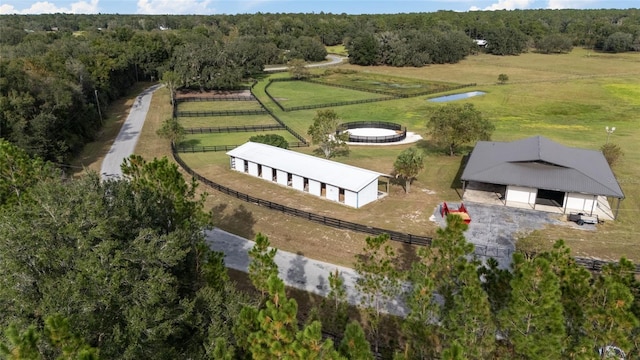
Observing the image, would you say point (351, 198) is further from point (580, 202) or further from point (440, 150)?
point (440, 150)

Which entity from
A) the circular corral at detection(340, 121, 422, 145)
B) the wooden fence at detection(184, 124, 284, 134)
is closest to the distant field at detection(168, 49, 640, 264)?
the circular corral at detection(340, 121, 422, 145)

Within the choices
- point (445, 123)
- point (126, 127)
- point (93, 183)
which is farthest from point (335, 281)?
point (126, 127)

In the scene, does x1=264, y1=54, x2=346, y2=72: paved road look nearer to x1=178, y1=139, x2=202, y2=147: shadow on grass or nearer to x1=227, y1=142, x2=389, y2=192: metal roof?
x1=178, y1=139, x2=202, y2=147: shadow on grass

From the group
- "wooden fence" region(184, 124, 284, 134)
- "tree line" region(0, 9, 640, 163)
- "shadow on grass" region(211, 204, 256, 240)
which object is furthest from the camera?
"wooden fence" region(184, 124, 284, 134)

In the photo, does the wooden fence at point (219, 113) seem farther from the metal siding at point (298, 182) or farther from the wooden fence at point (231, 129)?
the metal siding at point (298, 182)

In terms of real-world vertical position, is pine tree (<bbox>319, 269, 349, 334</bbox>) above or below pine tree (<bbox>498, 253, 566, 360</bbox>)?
below

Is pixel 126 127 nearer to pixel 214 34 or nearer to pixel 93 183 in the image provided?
pixel 93 183

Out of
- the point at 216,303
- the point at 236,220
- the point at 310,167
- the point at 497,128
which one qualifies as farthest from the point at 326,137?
the point at 216,303
